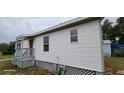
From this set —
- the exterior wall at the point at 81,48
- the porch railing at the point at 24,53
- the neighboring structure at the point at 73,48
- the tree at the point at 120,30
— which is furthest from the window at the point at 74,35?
the porch railing at the point at 24,53

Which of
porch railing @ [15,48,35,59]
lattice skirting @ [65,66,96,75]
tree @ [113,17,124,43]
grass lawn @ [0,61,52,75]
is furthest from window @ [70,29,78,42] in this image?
porch railing @ [15,48,35,59]

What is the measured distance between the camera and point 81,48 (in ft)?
18.3

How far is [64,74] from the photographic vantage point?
6.50 metres

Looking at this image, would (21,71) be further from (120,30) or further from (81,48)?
(120,30)

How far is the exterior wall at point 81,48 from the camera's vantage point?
195 inches

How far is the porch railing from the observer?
9.45 metres

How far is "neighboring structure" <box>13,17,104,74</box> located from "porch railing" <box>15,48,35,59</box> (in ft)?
0.23

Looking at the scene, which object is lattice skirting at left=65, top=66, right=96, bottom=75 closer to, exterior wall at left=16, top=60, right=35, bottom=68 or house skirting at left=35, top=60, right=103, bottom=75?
house skirting at left=35, top=60, right=103, bottom=75

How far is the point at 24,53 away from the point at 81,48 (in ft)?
17.6

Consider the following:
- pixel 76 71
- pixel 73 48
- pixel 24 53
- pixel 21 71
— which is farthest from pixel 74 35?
pixel 24 53

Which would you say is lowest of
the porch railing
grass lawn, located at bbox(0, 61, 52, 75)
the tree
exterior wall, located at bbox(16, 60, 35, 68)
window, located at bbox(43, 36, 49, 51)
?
grass lawn, located at bbox(0, 61, 52, 75)
